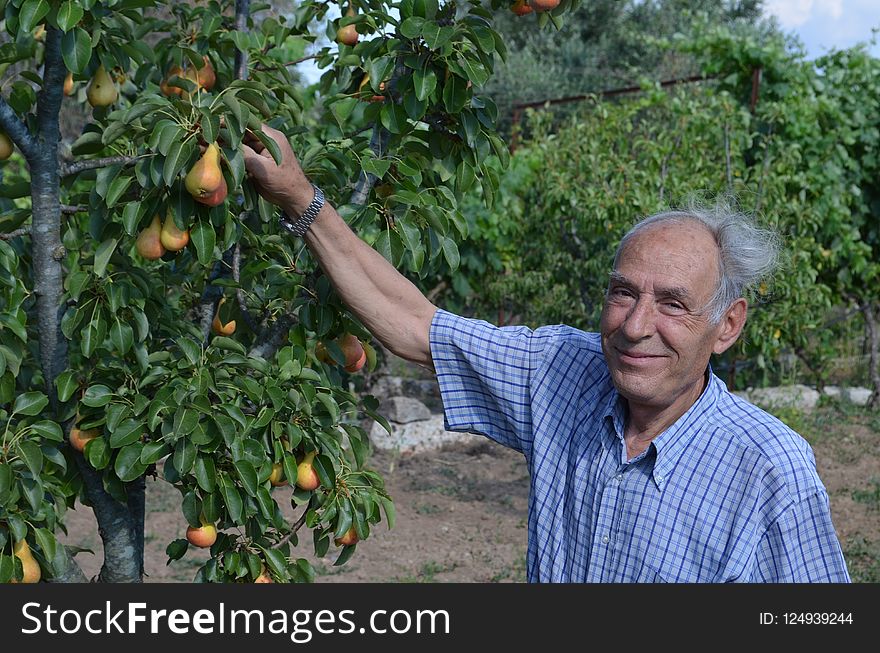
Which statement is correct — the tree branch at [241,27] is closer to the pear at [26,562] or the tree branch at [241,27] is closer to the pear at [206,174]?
the pear at [206,174]

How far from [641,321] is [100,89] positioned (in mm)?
1367

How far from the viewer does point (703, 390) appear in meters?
1.64

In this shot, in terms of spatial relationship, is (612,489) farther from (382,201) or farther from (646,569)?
(382,201)

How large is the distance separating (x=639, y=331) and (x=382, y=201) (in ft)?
2.12

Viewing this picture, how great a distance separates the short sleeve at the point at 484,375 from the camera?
5.97ft

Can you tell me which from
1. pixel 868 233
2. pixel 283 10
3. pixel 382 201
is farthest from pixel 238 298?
pixel 283 10

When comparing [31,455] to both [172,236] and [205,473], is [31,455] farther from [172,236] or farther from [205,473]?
[172,236]

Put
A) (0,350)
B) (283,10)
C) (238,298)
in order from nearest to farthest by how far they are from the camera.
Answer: (0,350) → (238,298) → (283,10)

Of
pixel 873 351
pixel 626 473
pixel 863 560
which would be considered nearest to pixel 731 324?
pixel 626 473

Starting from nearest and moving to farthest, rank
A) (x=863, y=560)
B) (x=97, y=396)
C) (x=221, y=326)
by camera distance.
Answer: (x=97, y=396) < (x=221, y=326) < (x=863, y=560)

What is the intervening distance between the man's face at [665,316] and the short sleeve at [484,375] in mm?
Answer: 277

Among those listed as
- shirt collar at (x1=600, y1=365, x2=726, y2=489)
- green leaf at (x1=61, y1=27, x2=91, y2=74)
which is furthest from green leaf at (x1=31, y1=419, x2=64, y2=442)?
shirt collar at (x1=600, y1=365, x2=726, y2=489)

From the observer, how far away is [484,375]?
183 centimetres

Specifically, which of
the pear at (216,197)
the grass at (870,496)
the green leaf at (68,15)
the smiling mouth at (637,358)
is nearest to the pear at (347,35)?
the green leaf at (68,15)
